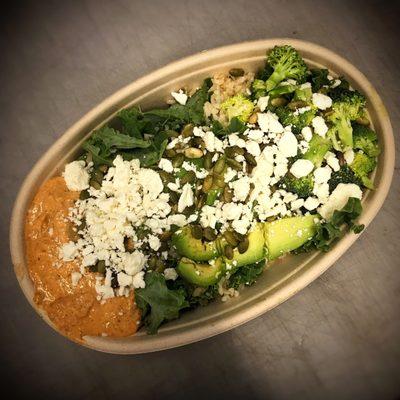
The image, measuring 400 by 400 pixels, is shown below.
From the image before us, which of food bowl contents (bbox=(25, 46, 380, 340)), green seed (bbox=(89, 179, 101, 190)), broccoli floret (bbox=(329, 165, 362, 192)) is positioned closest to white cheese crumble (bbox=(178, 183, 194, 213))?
food bowl contents (bbox=(25, 46, 380, 340))

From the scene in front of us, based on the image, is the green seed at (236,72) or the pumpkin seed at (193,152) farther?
the green seed at (236,72)

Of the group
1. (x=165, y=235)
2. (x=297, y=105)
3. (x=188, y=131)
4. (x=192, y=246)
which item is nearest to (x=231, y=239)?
(x=192, y=246)

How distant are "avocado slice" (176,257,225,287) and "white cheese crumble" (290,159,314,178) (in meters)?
0.46

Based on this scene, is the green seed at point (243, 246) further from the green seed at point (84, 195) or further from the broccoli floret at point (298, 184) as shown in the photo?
the green seed at point (84, 195)

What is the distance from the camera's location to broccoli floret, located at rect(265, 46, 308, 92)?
1592 mm

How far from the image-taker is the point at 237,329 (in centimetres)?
198

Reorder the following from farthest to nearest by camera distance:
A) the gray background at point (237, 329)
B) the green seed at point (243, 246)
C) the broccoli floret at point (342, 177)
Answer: the gray background at point (237, 329) < the broccoli floret at point (342, 177) < the green seed at point (243, 246)

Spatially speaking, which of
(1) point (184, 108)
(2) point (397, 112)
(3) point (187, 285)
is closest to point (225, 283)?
(3) point (187, 285)

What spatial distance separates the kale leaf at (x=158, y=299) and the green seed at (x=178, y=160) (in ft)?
1.45

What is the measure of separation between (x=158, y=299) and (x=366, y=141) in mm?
1066

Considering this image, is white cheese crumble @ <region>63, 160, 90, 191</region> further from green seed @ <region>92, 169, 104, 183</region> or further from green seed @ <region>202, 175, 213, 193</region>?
green seed @ <region>202, 175, 213, 193</region>

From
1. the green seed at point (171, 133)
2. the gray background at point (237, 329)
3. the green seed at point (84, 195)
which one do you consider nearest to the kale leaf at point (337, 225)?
the gray background at point (237, 329)

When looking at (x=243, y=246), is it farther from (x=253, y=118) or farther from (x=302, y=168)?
(x=253, y=118)

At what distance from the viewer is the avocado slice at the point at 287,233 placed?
5.11ft
